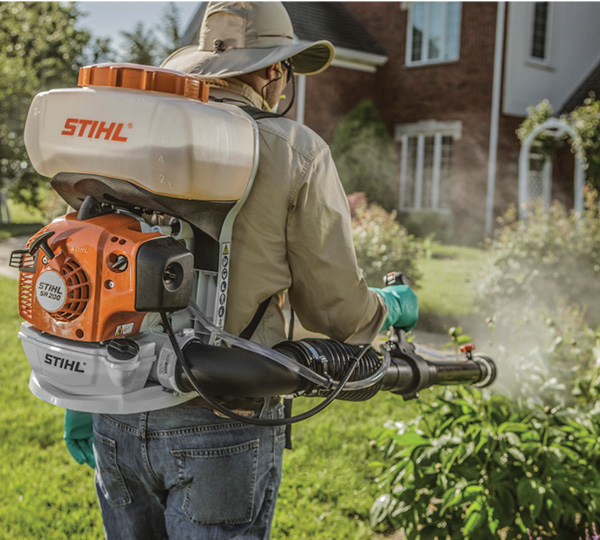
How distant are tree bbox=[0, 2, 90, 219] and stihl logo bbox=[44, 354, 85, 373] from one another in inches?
476

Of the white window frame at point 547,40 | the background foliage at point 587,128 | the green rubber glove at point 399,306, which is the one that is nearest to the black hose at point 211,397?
the green rubber glove at point 399,306

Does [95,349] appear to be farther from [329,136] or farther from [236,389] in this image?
[329,136]

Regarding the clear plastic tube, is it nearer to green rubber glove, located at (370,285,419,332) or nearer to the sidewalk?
green rubber glove, located at (370,285,419,332)

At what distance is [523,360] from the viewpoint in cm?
311

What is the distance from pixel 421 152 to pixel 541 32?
133 inches

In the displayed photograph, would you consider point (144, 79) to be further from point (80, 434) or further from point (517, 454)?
point (517, 454)

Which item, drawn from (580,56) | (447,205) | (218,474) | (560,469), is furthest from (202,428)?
(580,56)

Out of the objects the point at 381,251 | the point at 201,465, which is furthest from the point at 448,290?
the point at 201,465

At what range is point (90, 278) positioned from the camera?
144cm

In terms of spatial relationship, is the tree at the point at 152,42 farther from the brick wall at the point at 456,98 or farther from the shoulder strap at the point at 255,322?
the shoulder strap at the point at 255,322

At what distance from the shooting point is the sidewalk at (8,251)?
31.0 feet

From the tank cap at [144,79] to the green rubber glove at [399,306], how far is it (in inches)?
32.2

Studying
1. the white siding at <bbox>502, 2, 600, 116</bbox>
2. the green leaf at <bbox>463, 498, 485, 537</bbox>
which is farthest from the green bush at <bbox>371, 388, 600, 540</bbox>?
the white siding at <bbox>502, 2, 600, 116</bbox>

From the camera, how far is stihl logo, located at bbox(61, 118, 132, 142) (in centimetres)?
142
